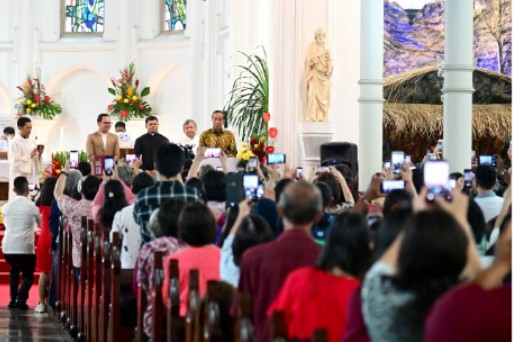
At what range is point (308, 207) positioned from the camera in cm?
550

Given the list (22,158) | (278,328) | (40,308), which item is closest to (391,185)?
(278,328)

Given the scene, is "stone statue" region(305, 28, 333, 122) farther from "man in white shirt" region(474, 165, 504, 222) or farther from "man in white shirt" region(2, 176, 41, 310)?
"man in white shirt" region(474, 165, 504, 222)

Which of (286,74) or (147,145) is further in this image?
(286,74)

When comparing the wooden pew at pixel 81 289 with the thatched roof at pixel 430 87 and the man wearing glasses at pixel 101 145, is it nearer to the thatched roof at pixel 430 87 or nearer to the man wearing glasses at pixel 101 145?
the man wearing glasses at pixel 101 145

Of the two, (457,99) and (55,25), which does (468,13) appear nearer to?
(457,99)

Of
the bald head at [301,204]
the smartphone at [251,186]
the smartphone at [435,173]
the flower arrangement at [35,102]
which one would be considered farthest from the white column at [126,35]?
the bald head at [301,204]

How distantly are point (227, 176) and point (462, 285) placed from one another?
5.50 meters

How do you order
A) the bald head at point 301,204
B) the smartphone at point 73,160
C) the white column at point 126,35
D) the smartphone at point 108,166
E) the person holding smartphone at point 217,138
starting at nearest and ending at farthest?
the bald head at point 301,204 < the smartphone at point 108,166 < the smartphone at point 73,160 < the person holding smartphone at point 217,138 < the white column at point 126,35

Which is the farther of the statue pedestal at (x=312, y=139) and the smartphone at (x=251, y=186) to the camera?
the statue pedestal at (x=312, y=139)

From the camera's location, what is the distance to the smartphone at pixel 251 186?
7789mm

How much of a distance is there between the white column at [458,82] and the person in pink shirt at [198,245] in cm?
761

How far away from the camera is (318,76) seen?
60.1ft

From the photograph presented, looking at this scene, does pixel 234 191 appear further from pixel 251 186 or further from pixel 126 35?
pixel 126 35

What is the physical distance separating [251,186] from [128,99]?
1873 cm
